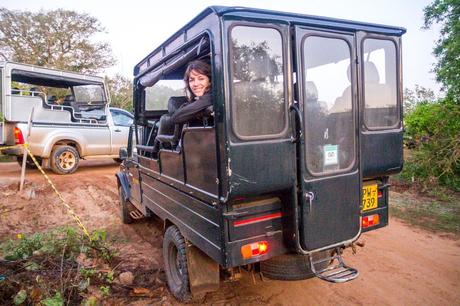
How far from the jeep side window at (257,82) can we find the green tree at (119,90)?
59.5 ft

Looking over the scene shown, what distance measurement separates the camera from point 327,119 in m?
2.59

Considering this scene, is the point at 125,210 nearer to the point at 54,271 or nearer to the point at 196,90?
the point at 54,271

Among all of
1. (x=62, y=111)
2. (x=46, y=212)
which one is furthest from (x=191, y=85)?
(x=62, y=111)

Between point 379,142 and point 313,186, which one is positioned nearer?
point 313,186

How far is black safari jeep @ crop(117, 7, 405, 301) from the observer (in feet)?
7.28

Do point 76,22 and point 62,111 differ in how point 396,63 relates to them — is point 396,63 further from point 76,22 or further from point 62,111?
point 76,22

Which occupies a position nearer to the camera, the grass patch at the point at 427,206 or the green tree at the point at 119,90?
the grass patch at the point at 427,206

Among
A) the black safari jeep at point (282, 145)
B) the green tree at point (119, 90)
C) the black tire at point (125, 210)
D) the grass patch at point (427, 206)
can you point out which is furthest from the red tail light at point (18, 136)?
the green tree at point (119, 90)

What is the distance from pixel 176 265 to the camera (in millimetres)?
3348

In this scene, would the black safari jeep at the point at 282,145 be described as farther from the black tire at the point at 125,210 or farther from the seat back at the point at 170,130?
the black tire at the point at 125,210

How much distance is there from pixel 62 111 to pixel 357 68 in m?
7.50

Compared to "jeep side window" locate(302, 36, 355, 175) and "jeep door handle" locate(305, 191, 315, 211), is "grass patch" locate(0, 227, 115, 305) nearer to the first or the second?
"jeep door handle" locate(305, 191, 315, 211)

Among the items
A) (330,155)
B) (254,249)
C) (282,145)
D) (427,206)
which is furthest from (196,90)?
(427,206)

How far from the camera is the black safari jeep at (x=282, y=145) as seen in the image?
7.28ft
